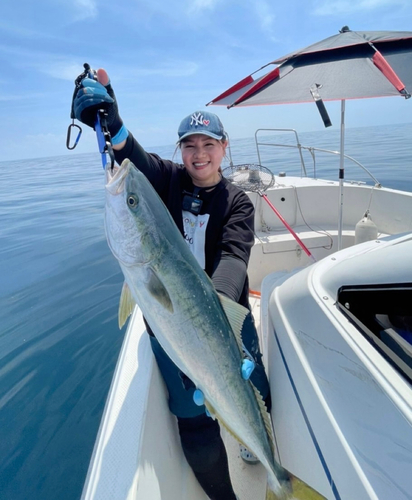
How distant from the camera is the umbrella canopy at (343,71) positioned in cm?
298

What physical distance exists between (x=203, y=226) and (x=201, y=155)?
0.50 meters

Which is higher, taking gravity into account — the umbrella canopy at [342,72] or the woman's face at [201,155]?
the umbrella canopy at [342,72]

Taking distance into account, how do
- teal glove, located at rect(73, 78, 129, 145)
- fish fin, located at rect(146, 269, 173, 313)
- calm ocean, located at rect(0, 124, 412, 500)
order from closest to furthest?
fish fin, located at rect(146, 269, 173, 313) < teal glove, located at rect(73, 78, 129, 145) < calm ocean, located at rect(0, 124, 412, 500)

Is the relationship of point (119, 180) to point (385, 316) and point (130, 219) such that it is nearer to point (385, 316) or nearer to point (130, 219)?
point (130, 219)

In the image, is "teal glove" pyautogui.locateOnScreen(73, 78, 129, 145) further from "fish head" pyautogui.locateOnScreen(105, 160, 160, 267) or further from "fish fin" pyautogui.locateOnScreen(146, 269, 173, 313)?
"fish fin" pyautogui.locateOnScreen(146, 269, 173, 313)

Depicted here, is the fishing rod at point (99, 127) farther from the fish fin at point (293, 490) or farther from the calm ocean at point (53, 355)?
the calm ocean at point (53, 355)

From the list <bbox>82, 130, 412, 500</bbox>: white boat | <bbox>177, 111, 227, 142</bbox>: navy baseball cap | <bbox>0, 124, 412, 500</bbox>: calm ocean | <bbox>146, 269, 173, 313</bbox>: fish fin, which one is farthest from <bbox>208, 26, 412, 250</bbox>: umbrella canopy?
<bbox>0, 124, 412, 500</bbox>: calm ocean

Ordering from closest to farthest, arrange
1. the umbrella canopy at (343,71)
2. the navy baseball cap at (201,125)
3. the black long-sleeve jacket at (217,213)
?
the black long-sleeve jacket at (217,213), the navy baseball cap at (201,125), the umbrella canopy at (343,71)

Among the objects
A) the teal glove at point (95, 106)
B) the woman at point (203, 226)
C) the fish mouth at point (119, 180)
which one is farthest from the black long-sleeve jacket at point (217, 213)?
the fish mouth at point (119, 180)

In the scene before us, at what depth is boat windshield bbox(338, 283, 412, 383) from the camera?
1178 millimetres

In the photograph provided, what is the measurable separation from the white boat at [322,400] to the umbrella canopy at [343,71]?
195 centimetres

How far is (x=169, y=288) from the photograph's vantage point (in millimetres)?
1334

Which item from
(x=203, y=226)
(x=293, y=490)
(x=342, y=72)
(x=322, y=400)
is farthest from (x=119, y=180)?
(x=342, y=72)

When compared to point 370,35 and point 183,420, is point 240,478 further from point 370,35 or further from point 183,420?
point 370,35
